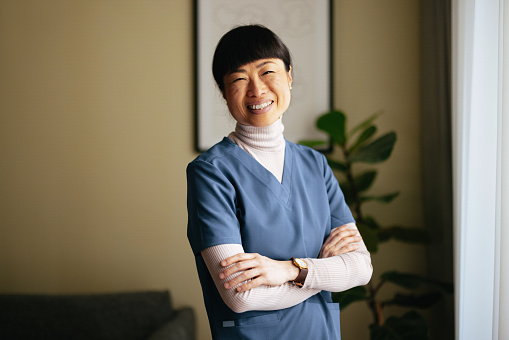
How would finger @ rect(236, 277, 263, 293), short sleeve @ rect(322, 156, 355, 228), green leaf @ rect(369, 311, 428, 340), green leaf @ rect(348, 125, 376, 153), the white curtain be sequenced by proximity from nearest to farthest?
finger @ rect(236, 277, 263, 293) < short sleeve @ rect(322, 156, 355, 228) < the white curtain < green leaf @ rect(369, 311, 428, 340) < green leaf @ rect(348, 125, 376, 153)

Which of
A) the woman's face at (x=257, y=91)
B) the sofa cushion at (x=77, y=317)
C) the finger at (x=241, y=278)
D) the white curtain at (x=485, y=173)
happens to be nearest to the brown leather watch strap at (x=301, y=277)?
the finger at (x=241, y=278)

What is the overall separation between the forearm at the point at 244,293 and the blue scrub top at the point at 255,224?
20 mm

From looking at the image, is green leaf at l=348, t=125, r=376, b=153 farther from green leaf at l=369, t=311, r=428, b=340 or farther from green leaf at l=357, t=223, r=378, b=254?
green leaf at l=369, t=311, r=428, b=340

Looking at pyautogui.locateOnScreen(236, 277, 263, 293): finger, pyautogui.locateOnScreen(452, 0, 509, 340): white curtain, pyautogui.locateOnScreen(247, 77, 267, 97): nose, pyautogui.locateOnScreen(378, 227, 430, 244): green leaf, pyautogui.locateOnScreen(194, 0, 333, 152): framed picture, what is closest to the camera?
pyautogui.locateOnScreen(236, 277, 263, 293): finger

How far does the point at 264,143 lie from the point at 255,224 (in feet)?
0.70

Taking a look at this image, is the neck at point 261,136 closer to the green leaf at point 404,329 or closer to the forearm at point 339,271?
the forearm at point 339,271

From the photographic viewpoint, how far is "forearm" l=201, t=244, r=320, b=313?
0.94m

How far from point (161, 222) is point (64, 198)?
1.79ft

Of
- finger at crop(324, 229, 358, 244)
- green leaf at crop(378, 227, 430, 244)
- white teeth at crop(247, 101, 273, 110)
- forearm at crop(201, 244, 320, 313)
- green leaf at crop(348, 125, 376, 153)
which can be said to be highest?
white teeth at crop(247, 101, 273, 110)

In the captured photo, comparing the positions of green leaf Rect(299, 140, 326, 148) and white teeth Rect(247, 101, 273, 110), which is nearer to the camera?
white teeth Rect(247, 101, 273, 110)

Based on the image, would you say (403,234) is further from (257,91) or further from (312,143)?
(257,91)

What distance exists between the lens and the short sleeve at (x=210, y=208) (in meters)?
0.97

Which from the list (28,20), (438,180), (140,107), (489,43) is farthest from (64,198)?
(489,43)

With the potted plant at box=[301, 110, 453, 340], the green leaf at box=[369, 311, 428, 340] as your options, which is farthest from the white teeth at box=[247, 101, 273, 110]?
the green leaf at box=[369, 311, 428, 340]
